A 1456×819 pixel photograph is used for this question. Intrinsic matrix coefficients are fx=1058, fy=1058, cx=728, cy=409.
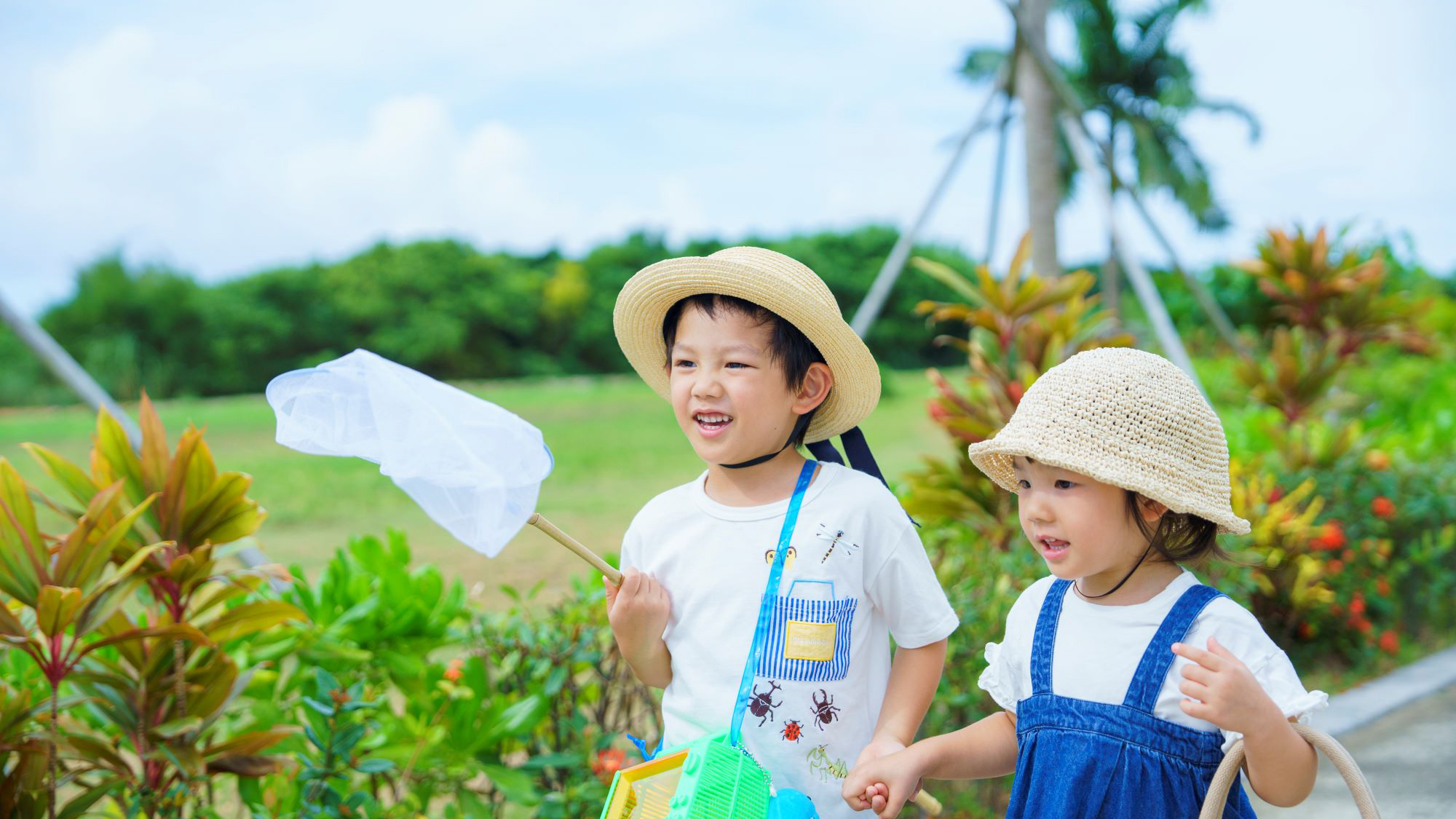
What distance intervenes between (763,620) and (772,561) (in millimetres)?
99

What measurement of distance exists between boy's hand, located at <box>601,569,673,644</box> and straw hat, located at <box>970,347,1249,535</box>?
607 millimetres

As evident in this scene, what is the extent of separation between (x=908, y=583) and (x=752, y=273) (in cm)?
57

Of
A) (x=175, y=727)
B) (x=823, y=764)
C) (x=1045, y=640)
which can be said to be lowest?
(x=175, y=727)

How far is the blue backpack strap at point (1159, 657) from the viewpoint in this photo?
146cm

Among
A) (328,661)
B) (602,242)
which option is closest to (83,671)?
(328,661)

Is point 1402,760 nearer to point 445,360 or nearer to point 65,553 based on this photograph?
point 65,553

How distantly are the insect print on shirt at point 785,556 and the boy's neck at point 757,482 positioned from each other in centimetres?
10

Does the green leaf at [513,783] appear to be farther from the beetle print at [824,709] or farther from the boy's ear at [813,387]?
the boy's ear at [813,387]

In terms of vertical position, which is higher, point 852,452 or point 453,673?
point 852,452

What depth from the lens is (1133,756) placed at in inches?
57.4

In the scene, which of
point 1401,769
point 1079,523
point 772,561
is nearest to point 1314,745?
point 1079,523

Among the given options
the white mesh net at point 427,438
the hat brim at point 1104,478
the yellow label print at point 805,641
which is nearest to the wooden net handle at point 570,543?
the white mesh net at point 427,438

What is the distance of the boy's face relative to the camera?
172cm

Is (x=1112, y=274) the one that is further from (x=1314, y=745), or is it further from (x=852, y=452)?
(x=1314, y=745)
